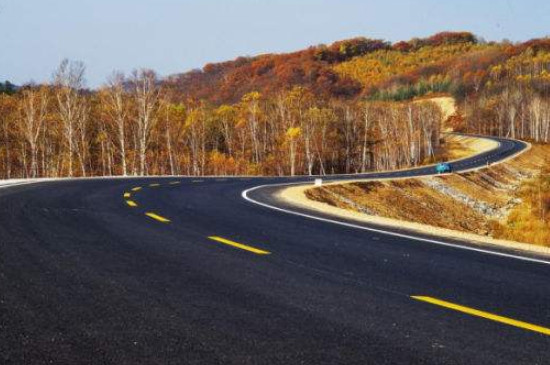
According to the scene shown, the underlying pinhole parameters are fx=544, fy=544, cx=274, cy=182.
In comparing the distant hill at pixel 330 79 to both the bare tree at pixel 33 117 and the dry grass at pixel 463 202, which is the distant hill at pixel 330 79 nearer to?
the bare tree at pixel 33 117

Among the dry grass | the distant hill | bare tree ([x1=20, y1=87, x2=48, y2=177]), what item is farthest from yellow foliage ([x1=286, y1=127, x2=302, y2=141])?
the distant hill

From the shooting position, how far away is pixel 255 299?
5328 mm

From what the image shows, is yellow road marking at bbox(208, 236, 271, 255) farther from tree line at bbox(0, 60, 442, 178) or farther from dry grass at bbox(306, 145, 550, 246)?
tree line at bbox(0, 60, 442, 178)

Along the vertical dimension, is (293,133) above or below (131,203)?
above

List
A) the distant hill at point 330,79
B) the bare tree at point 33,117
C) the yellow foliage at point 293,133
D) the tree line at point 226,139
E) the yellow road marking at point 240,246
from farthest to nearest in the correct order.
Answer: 1. the distant hill at point 330,79
2. the yellow foliage at point 293,133
3. the tree line at point 226,139
4. the bare tree at point 33,117
5. the yellow road marking at point 240,246

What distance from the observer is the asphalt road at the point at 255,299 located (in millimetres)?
3963

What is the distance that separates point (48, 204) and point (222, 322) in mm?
10031

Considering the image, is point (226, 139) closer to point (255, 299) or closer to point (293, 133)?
point (293, 133)

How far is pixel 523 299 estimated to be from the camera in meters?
5.62

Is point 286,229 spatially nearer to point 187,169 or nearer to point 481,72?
point 187,169

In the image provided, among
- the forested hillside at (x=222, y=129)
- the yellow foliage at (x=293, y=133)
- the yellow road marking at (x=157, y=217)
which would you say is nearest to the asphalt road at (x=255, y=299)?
the yellow road marking at (x=157, y=217)

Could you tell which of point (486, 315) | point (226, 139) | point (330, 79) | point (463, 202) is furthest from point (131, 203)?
point (330, 79)

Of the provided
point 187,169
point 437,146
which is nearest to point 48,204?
point 187,169

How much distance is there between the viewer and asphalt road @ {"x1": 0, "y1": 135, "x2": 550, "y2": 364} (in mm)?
3963
